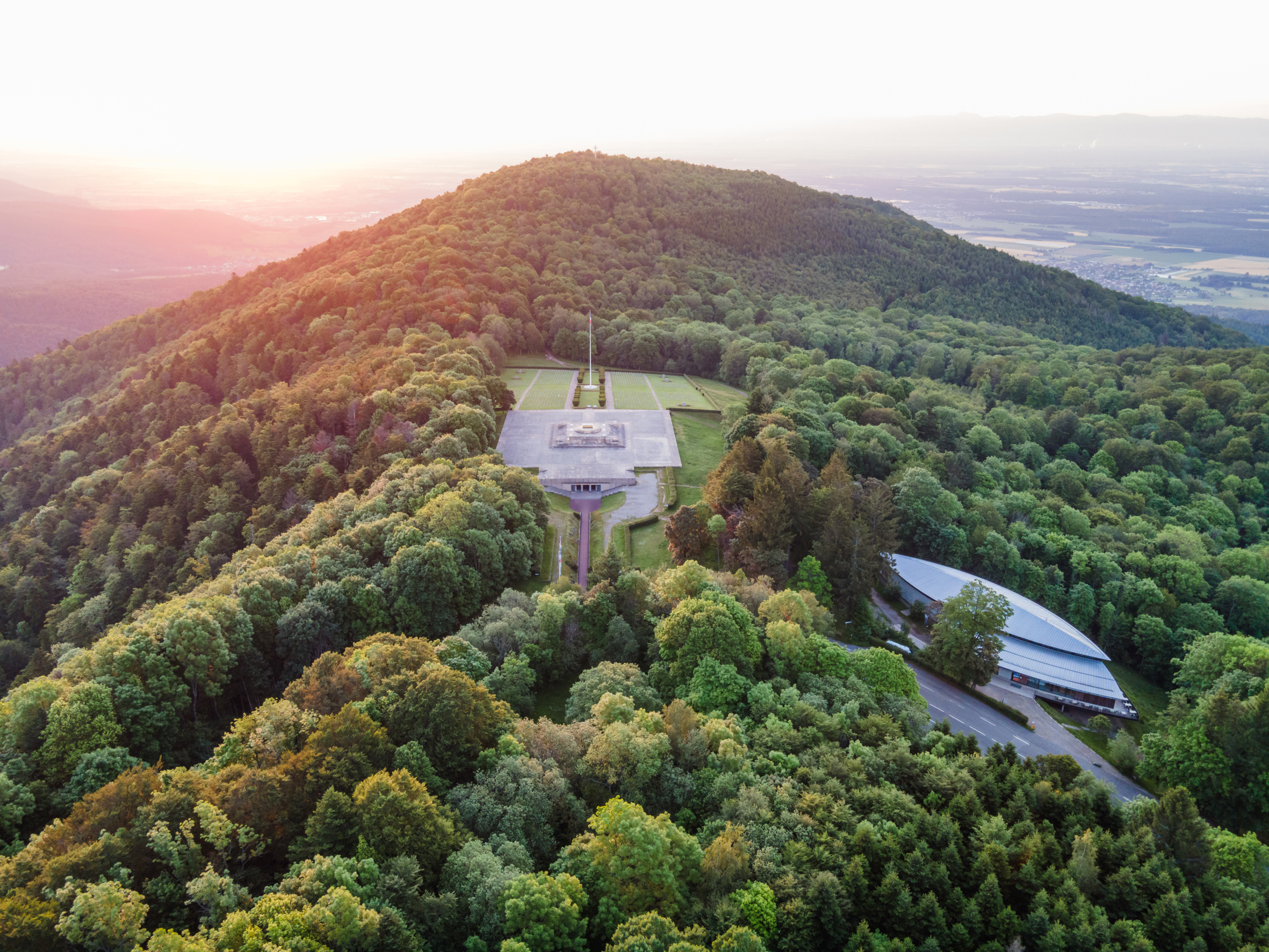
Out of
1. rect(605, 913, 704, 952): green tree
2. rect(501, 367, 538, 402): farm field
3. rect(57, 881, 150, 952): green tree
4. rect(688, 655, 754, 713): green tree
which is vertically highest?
rect(501, 367, 538, 402): farm field

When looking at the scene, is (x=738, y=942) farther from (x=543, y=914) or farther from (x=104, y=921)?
(x=104, y=921)

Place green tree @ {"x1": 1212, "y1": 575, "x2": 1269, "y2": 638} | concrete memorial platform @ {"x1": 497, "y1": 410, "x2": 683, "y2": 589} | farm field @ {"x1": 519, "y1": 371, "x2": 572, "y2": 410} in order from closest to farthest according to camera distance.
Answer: green tree @ {"x1": 1212, "y1": 575, "x2": 1269, "y2": 638}, concrete memorial platform @ {"x1": 497, "y1": 410, "x2": 683, "y2": 589}, farm field @ {"x1": 519, "y1": 371, "x2": 572, "y2": 410}

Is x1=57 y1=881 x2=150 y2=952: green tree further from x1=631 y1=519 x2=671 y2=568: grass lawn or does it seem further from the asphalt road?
the asphalt road

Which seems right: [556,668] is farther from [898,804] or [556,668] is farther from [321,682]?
[898,804]

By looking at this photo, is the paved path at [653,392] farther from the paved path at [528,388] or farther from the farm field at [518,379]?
the farm field at [518,379]

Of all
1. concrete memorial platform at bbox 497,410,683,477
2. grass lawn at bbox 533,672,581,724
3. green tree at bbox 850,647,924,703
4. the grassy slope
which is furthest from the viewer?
concrete memorial platform at bbox 497,410,683,477

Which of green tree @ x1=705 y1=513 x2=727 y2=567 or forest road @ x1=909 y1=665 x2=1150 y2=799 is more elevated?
green tree @ x1=705 y1=513 x2=727 y2=567

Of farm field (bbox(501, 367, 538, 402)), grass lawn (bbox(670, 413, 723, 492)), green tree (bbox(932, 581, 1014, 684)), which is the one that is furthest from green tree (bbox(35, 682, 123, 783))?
farm field (bbox(501, 367, 538, 402))
